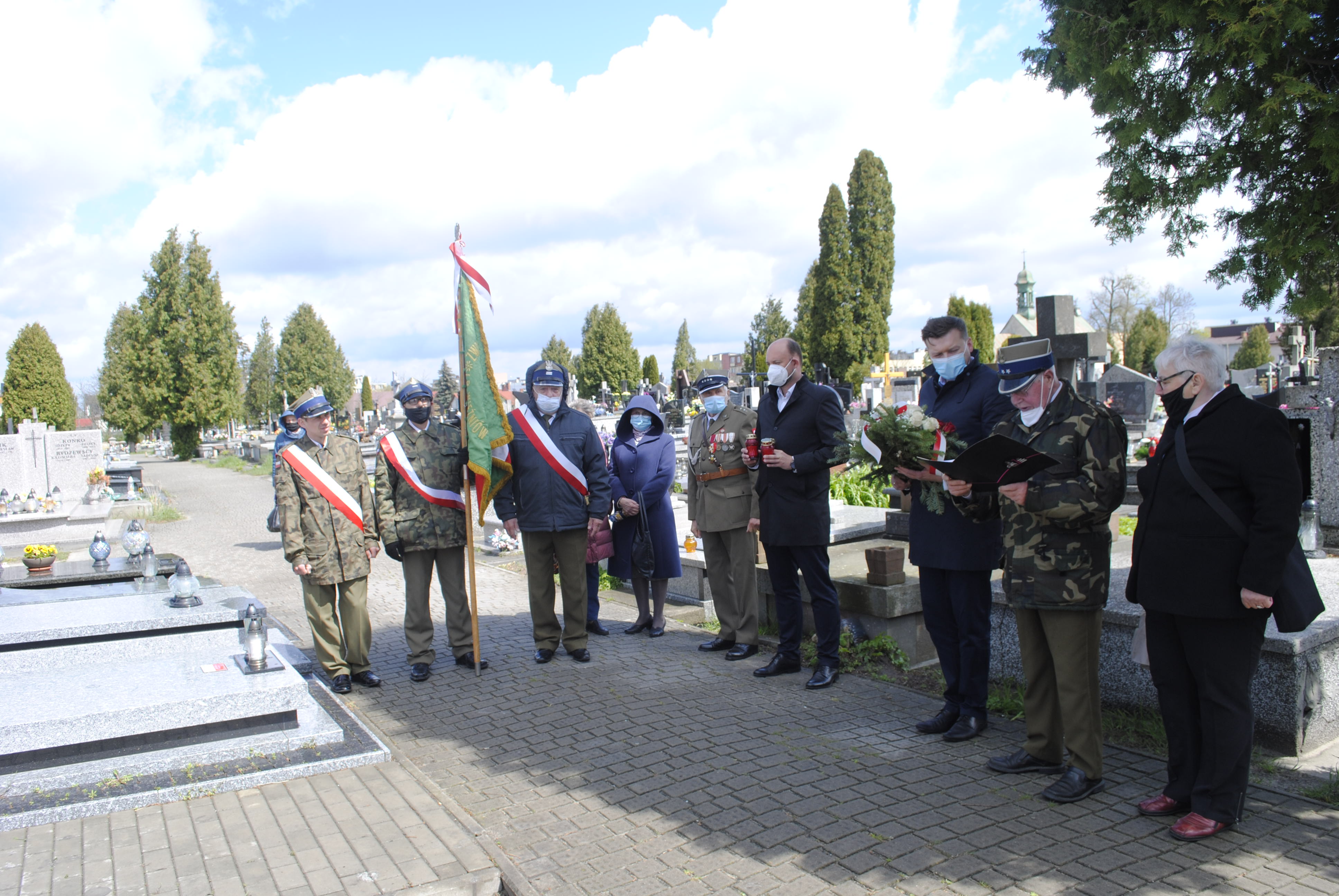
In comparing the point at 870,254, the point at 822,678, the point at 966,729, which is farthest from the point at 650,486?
the point at 870,254

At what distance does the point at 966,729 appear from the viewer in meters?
4.60

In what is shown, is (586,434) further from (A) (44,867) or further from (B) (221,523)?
(B) (221,523)

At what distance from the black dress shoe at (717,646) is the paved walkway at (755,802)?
0.35 meters

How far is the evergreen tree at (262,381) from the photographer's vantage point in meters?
62.8

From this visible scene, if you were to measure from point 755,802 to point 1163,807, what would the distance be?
1.73 m

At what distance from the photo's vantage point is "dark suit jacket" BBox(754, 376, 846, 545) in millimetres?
5551

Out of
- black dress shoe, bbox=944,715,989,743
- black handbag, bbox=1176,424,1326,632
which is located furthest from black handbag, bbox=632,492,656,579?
black handbag, bbox=1176,424,1326,632

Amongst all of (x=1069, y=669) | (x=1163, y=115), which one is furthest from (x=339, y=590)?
(x=1163, y=115)

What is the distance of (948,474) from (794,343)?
2160 mm

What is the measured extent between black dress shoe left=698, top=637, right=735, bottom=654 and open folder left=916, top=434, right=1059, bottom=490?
10.2 feet

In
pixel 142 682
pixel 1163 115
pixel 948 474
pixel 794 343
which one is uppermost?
pixel 1163 115

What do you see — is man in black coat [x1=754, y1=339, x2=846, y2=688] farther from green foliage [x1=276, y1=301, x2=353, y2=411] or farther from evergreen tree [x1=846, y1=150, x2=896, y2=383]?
green foliage [x1=276, y1=301, x2=353, y2=411]

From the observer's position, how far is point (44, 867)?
347 centimetres

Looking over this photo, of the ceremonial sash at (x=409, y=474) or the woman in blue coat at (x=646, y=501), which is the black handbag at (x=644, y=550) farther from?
the ceremonial sash at (x=409, y=474)
